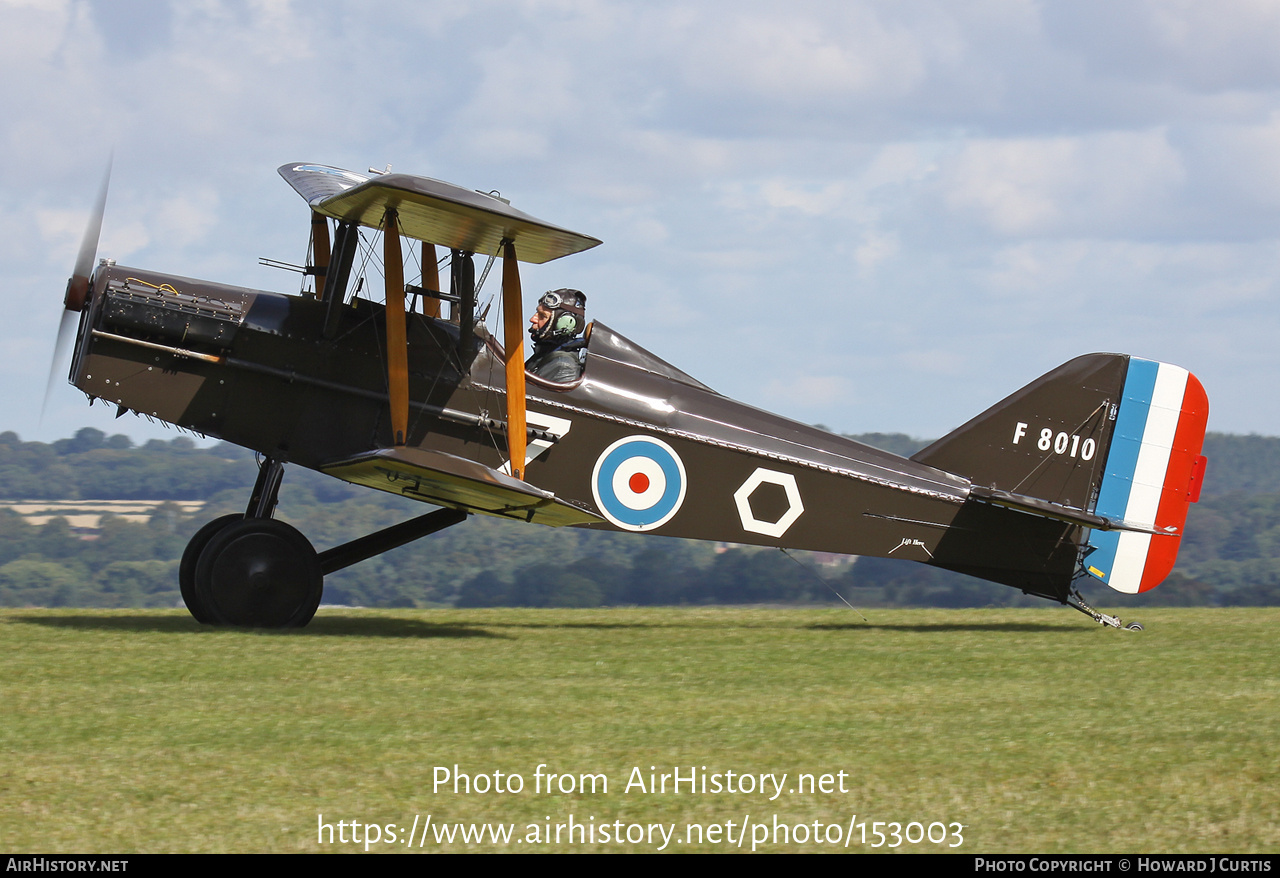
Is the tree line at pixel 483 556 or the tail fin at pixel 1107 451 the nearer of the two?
the tail fin at pixel 1107 451

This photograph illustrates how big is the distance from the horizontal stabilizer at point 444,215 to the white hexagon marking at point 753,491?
7.07 feet

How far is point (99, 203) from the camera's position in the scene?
9023mm

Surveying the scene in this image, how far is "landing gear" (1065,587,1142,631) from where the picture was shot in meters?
10.1

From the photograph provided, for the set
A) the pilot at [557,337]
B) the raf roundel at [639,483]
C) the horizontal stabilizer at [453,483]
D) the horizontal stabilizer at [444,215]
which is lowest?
the horizontal stabilizer at [453,483]

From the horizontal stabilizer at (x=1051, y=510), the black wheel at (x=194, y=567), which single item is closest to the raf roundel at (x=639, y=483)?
the horizontal stabilizer at (x=1051, y=510)

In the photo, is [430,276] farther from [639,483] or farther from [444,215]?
[639,483]

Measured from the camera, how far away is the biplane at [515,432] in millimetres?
8750

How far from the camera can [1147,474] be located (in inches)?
409

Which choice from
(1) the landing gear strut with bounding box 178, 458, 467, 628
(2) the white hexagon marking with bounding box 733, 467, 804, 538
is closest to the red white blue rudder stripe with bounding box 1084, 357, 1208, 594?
(2) the white hexagon marking with bounding box 733, 467, 804, 538

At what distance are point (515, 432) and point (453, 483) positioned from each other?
102 centimetres

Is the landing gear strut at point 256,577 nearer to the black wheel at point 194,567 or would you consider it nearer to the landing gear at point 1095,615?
the black wheel at point 194,567

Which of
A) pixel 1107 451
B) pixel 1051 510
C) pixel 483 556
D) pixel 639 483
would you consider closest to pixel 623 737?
pixel 639 483
